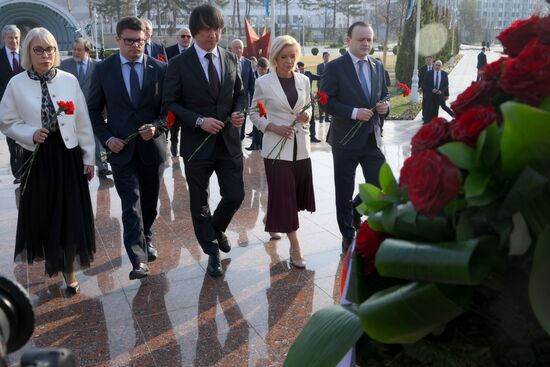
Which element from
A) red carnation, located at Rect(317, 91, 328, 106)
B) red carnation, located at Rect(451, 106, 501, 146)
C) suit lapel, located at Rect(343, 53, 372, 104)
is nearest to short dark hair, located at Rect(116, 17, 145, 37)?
red carnation, located at Rect(317, 91, 328, 106)

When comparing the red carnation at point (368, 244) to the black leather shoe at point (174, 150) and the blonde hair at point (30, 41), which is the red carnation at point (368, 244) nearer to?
the blonde hair at point (30, 41)

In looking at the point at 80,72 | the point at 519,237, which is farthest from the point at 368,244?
the point at 80,72

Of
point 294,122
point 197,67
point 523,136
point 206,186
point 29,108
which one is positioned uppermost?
point 523,136

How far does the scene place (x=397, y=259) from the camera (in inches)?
47.1

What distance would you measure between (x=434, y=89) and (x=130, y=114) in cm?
1173

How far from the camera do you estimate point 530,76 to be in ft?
3.93

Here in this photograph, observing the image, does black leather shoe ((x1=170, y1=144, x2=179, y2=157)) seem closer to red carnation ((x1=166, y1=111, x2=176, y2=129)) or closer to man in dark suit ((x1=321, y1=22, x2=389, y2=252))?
man in dark suit ((x1=321, y1=22, x2=389, y2=252))

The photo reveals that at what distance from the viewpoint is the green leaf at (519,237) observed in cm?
116

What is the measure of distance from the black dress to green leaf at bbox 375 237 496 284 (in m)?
3.85

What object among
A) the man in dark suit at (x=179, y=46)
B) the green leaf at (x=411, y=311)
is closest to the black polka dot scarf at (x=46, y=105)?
the green leaf at (x=411, y=311)

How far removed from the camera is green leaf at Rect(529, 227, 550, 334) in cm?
112

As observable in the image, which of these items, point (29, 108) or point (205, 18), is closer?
point (29, 108)

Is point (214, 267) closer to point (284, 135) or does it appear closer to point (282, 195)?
point (282, 195)

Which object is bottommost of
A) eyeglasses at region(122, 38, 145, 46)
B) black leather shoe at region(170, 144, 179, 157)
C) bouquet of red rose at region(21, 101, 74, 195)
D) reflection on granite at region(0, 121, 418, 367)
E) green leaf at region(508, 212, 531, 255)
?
black leather shoe at region(170, 144, 179, 157)
